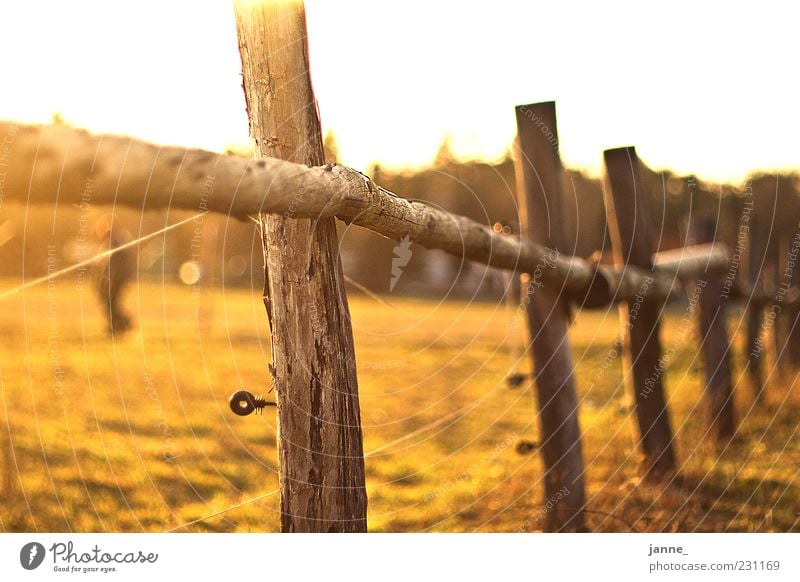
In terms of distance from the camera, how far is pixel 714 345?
15.0 feet

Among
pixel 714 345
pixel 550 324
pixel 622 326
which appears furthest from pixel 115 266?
pixel 714 345

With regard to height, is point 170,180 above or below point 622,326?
above

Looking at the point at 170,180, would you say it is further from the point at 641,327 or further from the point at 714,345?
the point at 714,345

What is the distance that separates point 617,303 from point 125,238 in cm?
321

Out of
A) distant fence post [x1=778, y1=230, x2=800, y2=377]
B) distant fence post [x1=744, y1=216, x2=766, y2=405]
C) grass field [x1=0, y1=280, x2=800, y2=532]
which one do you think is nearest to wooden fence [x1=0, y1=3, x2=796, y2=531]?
grass field [x1=0, y1=280, x2=800, y2=532]
